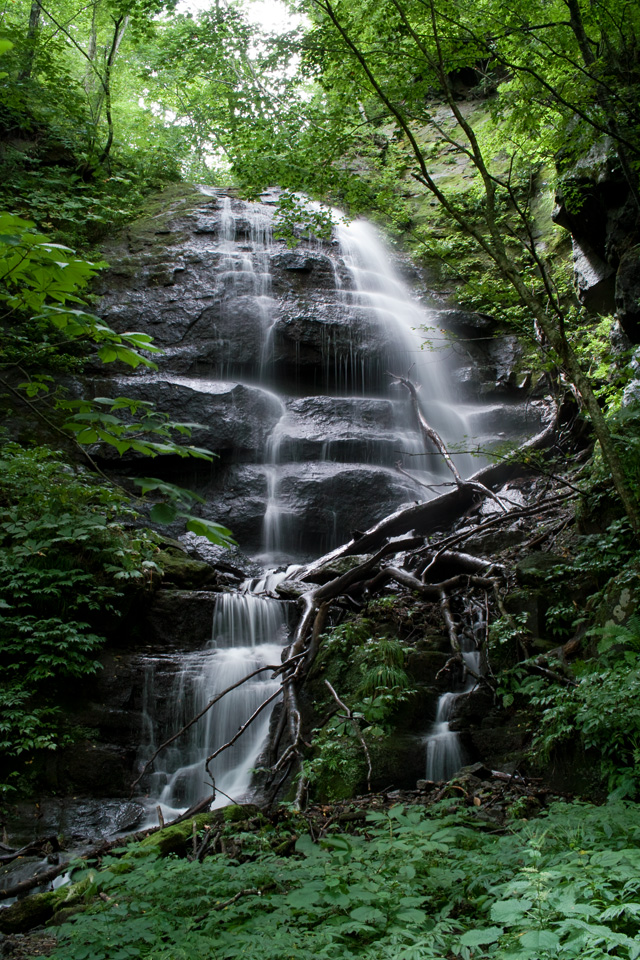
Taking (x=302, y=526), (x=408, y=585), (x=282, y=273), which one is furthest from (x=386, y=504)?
(x=282, y=273)

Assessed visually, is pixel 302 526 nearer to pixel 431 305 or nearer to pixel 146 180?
pixel 431 305

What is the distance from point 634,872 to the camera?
2.04 m

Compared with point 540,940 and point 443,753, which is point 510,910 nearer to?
point 540,940

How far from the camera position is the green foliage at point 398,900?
6.26 feet

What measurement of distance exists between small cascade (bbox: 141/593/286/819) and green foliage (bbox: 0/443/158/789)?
0.96 meters

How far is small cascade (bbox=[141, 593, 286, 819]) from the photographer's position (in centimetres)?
598

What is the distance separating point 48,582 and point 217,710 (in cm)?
231

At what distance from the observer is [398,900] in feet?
7.57

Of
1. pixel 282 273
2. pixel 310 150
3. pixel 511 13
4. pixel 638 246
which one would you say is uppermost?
pixel 282 273

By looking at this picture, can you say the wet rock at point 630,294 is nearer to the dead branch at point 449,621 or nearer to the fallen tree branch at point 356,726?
the dead branch at point 449,621

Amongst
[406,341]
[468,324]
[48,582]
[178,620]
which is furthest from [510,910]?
[468,324]

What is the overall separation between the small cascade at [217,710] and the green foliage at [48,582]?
3.13 feet

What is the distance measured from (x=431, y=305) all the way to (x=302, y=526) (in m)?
7.13

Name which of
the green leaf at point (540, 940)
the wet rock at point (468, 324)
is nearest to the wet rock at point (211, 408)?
the wet rock at point (468, 324)
